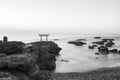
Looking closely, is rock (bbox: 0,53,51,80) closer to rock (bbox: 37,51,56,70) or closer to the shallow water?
rock (bbox: 37,51,56,70)

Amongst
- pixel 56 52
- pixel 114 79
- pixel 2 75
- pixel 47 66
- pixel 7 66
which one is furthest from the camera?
pixel 56 52

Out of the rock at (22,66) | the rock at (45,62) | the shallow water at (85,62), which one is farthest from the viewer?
the shallow water at (85,62)

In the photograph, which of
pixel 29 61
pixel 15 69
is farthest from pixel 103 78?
pixel 15 69

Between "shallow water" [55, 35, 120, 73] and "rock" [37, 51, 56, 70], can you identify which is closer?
"rock" [37, 51, 56, 70]

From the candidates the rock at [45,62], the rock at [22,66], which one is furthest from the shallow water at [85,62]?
the rock at [22,66]

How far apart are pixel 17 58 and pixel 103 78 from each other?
51.9 feet

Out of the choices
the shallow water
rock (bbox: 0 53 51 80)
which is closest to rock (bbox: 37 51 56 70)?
the shallow water

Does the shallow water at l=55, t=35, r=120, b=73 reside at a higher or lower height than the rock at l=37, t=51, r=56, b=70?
lower

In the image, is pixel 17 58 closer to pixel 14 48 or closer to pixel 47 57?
pixel 14 48

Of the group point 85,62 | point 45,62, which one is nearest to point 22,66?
point 45,62

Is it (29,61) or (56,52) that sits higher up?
(29,61)

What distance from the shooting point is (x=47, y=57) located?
108ft

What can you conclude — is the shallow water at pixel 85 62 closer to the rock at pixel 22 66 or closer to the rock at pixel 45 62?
the rock at pixel 45 62

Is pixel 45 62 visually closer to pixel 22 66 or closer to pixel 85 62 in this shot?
pixel 85 62
